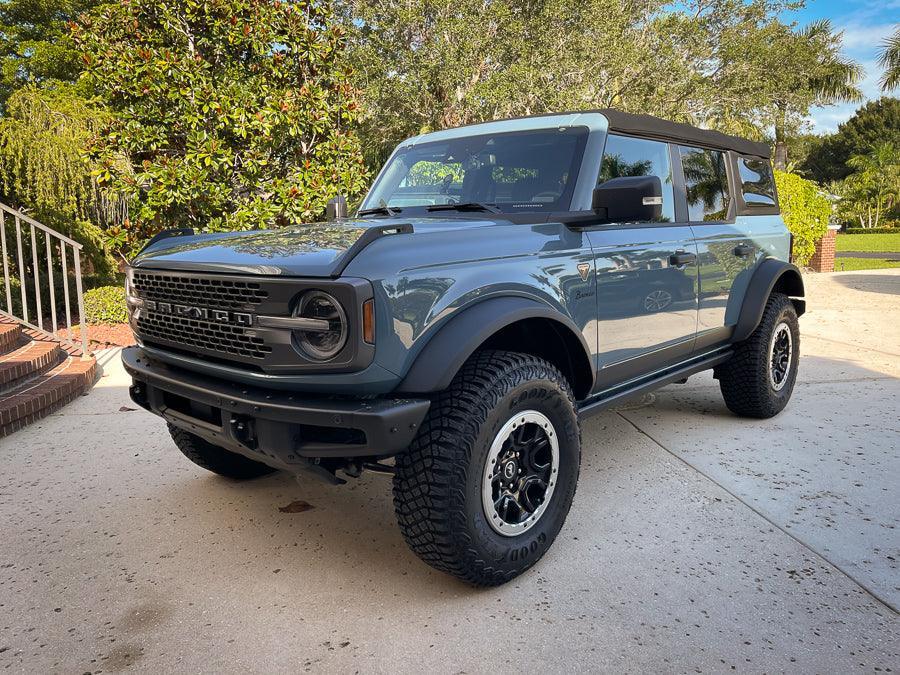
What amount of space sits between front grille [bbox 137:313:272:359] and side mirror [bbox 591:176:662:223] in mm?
1534

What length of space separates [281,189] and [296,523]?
19.2ft

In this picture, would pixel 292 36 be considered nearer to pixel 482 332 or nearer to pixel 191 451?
pixel 191 451

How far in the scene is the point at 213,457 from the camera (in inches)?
138

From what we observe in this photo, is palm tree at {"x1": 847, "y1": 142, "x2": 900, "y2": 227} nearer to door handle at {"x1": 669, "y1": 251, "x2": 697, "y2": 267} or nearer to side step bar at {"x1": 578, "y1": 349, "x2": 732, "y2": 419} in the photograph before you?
side step bar at {"x1": 578, "y1": 349, "x2": 732, "y2": 419}

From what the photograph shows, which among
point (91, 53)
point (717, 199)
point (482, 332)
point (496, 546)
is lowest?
point (496, 546)

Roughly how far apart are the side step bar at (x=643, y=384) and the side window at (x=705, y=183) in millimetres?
878

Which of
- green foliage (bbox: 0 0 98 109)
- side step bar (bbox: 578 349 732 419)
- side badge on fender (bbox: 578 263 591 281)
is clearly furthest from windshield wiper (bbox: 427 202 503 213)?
green foliage (bbox: 0 0 98 109)

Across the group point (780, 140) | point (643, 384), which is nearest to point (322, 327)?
point (643, 384)

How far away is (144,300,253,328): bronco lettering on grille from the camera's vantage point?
2354 millimetres

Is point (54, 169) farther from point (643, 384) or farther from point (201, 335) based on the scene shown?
point (643, 384)

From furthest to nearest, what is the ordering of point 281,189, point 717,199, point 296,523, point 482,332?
1. point 281,189
2. point 717,199
3. point 296,523
4. point 482,332

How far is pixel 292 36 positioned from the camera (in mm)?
8211

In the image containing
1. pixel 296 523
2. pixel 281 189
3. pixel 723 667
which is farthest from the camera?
pixel 281 189

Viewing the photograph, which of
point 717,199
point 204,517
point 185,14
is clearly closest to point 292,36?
point 185,14
